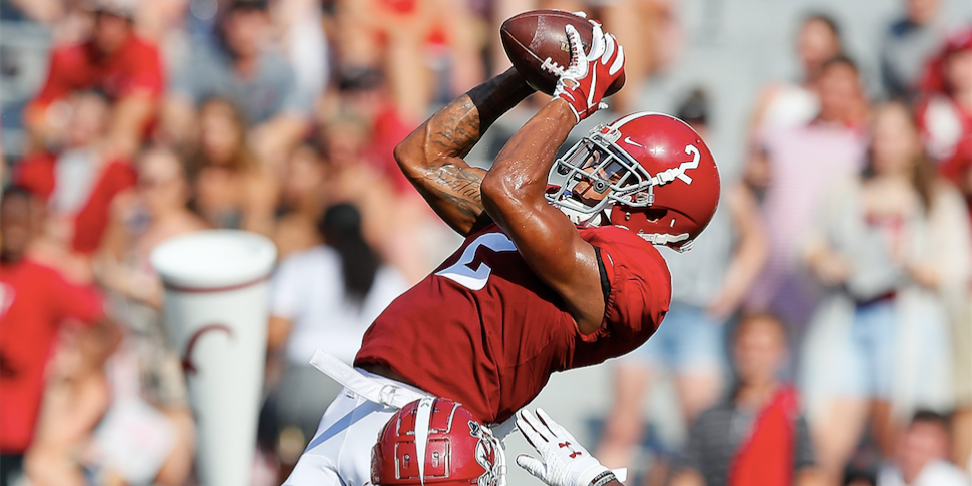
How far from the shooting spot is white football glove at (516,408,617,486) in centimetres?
260

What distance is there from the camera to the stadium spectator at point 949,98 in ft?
18.2

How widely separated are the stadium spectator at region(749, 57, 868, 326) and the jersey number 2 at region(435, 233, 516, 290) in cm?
279

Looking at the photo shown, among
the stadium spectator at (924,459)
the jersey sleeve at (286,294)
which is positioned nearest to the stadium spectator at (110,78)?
the jersey sleeve at (286,294)

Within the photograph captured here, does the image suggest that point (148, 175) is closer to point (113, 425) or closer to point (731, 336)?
point (113, 425)

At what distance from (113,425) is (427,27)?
9.18ft

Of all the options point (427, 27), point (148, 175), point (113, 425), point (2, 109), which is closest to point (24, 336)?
point (113, 425)

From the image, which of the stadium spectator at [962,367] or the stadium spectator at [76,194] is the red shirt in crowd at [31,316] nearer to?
the stadium spectator at [76,194]

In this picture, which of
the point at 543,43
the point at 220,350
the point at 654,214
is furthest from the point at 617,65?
the point at 220,350

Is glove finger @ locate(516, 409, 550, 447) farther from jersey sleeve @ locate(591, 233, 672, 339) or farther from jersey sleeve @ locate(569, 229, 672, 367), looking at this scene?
jersey sleeve @ locate(591, 233, 672, 339)

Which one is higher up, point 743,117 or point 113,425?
point 743,117

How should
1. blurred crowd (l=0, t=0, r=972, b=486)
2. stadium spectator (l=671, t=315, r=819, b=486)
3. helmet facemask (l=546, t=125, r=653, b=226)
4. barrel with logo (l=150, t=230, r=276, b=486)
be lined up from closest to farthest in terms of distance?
helmet facemask (l=546, t=125, r=653, b=226) → barrel with logo (l=150, t=230, r=276, b=486) → stadium spectator (l=671, t=315, r=819, b=486) → blurred crowd (l=0, t=0, r=972, b=486)

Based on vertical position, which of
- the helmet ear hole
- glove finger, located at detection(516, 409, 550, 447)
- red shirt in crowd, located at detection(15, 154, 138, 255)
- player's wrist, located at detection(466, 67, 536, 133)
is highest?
player's wrist, located at detection(466, 67, 536, 133)

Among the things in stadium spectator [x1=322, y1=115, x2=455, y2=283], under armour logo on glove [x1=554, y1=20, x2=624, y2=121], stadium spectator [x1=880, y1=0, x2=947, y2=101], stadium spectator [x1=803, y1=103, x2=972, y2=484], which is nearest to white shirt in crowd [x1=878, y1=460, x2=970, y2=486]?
stadium spectator [x1=803, y1=103, x2=972, y2=484]

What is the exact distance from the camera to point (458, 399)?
8.80ft
